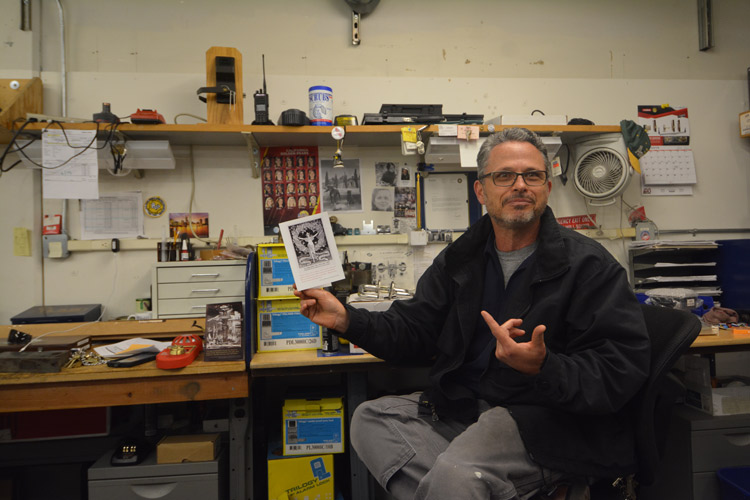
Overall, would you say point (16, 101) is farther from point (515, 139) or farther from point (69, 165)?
point (515, 139)

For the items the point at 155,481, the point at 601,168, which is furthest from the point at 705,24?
the point at 155,481

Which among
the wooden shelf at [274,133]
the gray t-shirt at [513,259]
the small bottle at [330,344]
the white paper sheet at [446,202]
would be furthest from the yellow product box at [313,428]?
the wooden shelf at [274,133]

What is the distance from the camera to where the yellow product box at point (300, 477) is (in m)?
1.67

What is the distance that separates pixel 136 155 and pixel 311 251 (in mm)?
1309

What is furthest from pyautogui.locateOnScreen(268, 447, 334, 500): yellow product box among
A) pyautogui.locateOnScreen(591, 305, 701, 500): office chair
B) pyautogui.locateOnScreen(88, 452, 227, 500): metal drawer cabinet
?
pyautogui.locateOnScreen(591, 305, 701, 500): office chair

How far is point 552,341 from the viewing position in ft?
3.84

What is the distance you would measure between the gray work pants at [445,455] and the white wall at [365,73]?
128 centimetres

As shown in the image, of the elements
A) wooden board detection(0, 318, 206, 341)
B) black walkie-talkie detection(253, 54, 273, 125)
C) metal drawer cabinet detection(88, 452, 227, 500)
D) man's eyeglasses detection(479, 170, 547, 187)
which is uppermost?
black walkie-talkie detection(253, 54, 273, 125)

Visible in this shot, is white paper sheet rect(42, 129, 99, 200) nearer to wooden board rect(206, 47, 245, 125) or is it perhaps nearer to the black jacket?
wooden board rect(206, 47, 245, 125)

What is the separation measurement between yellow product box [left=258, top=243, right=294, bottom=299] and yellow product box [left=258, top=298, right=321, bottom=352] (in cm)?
4

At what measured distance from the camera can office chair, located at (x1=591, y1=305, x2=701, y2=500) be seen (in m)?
1.03

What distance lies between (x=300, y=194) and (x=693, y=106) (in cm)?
243

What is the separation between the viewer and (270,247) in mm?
1807

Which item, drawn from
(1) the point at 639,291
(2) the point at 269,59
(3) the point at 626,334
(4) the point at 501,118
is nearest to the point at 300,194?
(2) the point at 269,59
